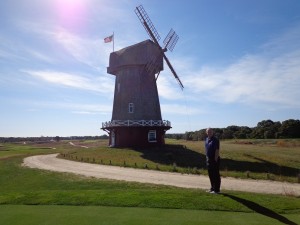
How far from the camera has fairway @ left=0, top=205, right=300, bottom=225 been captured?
8.34m

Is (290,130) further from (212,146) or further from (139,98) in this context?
(212,146)

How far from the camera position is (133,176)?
23812 mm

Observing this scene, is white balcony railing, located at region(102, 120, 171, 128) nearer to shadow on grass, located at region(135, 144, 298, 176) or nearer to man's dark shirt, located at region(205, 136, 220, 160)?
shadow on grass, located at region(135, 144, 298, 176)

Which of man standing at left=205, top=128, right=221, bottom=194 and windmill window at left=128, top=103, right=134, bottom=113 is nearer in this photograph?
man standing at left=205, top=128, right=221, bottom=194

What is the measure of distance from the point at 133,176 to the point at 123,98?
25.8m

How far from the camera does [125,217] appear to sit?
8781 millimetres

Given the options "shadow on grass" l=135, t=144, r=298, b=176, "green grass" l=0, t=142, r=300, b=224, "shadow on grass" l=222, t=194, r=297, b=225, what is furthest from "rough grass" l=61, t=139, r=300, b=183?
"green grass" l=0, t=142, r=300, b=224

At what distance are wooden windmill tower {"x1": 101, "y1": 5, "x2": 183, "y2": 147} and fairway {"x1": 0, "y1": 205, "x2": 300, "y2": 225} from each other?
1445 inches

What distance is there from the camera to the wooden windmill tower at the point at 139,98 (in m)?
47.2

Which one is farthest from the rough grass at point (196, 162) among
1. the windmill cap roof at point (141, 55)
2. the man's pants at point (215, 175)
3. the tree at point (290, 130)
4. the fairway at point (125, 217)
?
the tree at point (290, 130)

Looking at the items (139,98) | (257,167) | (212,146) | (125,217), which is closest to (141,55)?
(139,98)

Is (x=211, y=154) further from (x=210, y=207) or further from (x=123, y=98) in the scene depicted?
(x=123, y=98)

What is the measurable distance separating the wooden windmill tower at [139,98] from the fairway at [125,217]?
36.7 m

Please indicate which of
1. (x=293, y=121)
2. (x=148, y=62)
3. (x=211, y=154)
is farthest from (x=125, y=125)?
(x=293, y=121)
